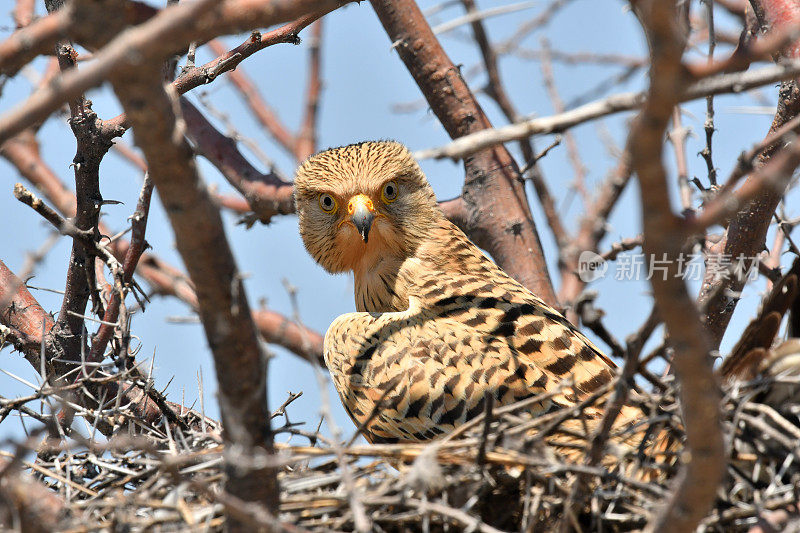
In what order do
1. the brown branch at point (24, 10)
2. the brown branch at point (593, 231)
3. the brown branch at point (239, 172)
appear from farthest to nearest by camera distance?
1. the brown branch at point (24, 10)
2. the brown branch at point (239, 172)
3. the brown branch at point (593, 231)

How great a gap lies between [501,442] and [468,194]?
2.52 m

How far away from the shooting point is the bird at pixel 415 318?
320 cm

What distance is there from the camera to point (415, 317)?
364 cm

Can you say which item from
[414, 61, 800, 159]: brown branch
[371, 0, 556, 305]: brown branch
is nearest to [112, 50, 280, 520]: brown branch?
[414, 61, 800, 159]: brown branch

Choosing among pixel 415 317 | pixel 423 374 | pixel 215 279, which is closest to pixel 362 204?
pixel 415 317

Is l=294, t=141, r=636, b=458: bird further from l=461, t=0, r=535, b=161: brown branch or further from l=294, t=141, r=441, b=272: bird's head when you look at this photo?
l=461, t=0, r=535, b=161: brown branch

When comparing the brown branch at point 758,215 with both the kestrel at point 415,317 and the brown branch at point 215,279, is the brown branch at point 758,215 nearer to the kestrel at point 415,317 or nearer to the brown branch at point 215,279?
the kestrel at point 415,317

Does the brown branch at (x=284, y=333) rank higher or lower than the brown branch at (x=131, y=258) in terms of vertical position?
higher

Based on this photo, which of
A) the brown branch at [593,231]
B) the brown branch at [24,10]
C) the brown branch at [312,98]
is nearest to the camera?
the brown branch at [593,231]

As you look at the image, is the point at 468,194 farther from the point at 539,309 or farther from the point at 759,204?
the point at 759,204

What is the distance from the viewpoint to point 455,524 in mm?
2191

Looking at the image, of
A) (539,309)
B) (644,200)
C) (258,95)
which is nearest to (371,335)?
(539,309)

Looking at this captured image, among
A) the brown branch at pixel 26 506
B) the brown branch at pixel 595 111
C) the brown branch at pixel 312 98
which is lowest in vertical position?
the brown branch at pixel 26 506

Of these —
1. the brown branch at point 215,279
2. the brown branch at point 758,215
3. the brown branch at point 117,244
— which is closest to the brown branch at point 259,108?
the brown branch at point 117,244
